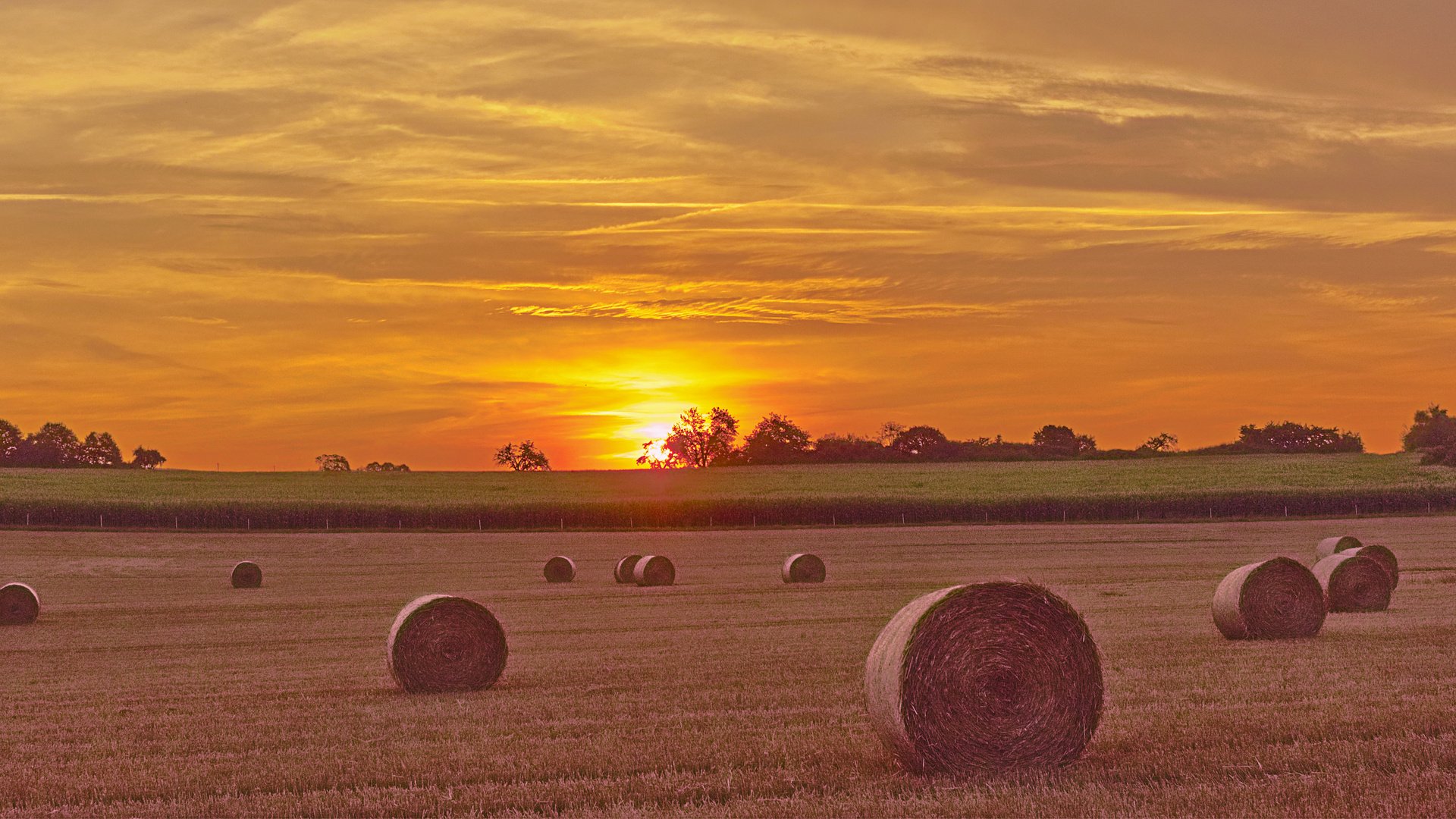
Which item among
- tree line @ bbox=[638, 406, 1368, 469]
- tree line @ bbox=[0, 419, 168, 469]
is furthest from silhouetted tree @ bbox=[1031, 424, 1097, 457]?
tree line @ bbox=[0, 419, 168, 469]

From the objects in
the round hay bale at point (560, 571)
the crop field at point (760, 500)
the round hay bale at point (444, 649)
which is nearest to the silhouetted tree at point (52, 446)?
the crop field at point (760, 500)

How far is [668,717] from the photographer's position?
14.4 metres

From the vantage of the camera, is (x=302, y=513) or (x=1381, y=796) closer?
(x=1381, y=796)

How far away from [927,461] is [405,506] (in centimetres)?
4809

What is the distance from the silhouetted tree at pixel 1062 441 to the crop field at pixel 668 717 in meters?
89.5

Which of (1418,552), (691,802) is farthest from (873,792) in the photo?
(1418,552)

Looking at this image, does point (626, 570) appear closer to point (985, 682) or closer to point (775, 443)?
point (985, 682)

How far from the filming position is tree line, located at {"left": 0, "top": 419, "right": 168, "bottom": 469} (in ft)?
435

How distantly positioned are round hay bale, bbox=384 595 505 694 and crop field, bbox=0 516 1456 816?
0.50 metres

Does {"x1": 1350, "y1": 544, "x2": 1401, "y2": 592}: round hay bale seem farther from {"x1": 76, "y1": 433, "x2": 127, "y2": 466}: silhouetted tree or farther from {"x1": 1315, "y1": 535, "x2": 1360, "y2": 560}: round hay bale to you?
{"x1": 76, "y1": 433, "x2": 127, "y2": 466}: silhouetted tree

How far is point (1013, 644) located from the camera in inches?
498

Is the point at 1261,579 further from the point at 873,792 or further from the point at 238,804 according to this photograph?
the point at 238,804

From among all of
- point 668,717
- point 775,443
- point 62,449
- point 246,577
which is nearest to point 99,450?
point 62,449

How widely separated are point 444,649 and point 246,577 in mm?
29190
